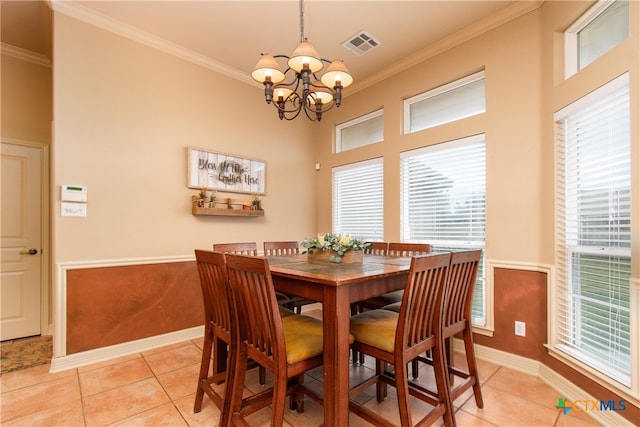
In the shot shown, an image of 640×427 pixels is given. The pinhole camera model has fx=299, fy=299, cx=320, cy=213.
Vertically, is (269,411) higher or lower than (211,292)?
lower

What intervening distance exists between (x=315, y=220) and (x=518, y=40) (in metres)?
3.05

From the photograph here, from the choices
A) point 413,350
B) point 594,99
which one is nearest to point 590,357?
point 413,350

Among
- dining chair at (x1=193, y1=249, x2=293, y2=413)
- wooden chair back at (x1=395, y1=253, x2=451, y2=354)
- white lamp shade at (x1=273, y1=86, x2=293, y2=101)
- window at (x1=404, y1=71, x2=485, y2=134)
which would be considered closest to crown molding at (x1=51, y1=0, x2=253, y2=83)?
white lamp shade at (x1=273, y1=86, x2=293, y2=101)

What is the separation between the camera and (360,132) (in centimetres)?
404

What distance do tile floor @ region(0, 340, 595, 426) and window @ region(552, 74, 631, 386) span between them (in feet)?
1.46

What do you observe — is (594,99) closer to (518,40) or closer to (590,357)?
(518,40)

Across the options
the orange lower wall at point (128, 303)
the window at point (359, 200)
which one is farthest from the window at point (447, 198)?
the orange lower wall at point (128, 303)

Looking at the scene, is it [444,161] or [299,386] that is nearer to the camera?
[299,386]

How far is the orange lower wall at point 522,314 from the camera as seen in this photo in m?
2.33


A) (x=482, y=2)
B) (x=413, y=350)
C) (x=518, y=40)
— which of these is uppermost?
(x=482, y=2)

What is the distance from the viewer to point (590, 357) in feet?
6.44

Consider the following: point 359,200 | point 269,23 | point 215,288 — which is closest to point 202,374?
point 215,288

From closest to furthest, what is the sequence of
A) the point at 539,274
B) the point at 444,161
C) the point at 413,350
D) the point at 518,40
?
the point at 413,350
the point at 539,274
the point at 518,40
the point at 444,161

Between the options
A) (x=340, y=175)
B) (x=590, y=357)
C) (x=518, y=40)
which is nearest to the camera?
(x=590, y=357)
